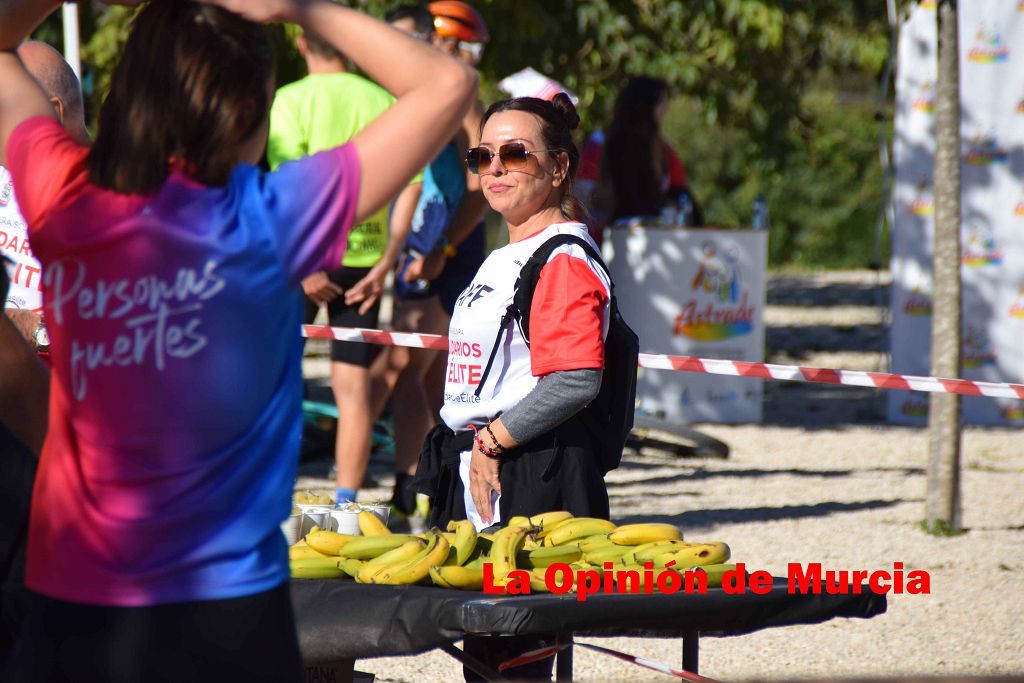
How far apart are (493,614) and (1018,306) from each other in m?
8.38

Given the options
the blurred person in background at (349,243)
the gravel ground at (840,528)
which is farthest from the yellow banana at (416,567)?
the blurred person in background at (349,243)

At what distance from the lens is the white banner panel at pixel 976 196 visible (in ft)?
32.6

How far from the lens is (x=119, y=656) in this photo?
1.81 metres

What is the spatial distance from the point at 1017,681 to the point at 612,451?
1.93m

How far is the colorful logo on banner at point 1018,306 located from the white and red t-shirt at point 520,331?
24.5ft

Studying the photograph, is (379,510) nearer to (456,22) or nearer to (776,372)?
(776,372)

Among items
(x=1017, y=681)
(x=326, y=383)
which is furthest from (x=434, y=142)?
(x=326, y=383)

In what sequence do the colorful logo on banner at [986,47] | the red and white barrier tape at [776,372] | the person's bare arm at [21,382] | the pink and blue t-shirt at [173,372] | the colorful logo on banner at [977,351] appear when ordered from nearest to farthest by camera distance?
the pink and blue t-shirt at [173,372] < the person's bare arm at [21,382] < the red and white barrier tape at [776,372] < the colorful logo on banner at [986,47] < the colorful logo on banner at [977,351]

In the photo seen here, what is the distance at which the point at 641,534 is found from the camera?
3.32 m

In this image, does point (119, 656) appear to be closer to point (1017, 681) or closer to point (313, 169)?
point (313, 169)

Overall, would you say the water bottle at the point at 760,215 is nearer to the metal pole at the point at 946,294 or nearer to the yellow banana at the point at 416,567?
the metal pole at the point at 946,294

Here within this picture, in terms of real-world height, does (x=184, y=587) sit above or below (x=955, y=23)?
below

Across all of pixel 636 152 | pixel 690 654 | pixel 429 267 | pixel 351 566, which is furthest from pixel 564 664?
pixel 636 152

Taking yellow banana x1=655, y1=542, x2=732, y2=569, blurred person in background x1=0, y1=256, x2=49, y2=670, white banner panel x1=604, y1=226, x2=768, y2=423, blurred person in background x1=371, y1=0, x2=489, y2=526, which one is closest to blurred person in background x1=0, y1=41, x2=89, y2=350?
blurred person in background x1=0, y1=256, x2=49, y2=670
